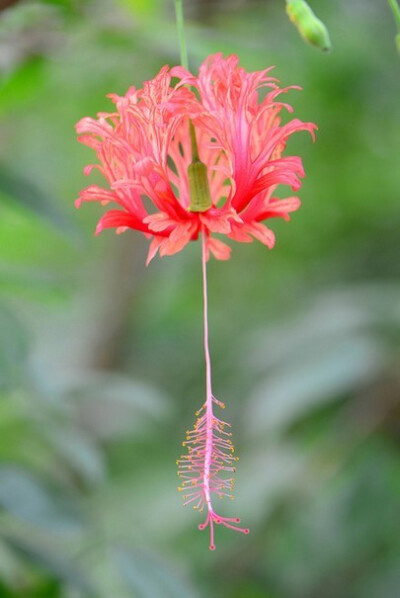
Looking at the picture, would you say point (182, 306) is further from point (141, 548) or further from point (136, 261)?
point (141, 548)

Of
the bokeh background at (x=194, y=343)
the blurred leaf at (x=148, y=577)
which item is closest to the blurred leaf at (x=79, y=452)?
the bokeh background at (x=194, y=343)

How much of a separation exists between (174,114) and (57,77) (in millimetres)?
1465

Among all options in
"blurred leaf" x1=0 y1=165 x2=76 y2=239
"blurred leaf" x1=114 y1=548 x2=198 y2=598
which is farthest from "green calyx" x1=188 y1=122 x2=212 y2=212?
"blurred leaf" x1=114 y1=548 x2=198 y2=598

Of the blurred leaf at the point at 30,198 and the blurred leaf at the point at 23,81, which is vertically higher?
the blurred leaf at the point at 23,81

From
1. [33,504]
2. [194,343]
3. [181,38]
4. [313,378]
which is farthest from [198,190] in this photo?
[194,343]

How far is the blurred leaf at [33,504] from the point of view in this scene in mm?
1911

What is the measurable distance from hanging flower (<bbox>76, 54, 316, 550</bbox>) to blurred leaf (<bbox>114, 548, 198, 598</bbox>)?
55 cm

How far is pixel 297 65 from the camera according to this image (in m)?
2.82

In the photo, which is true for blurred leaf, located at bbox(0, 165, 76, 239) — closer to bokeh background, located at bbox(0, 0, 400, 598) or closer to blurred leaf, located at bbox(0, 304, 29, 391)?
bokeh background, located at bbox(0, 0, 400, 598)

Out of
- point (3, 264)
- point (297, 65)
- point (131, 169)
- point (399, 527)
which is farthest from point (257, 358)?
point (131, 169)

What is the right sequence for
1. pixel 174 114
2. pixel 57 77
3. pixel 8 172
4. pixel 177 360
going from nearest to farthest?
pixel 174 114 < pixel 8 172 < pixel 57 77 < pixel 177 360

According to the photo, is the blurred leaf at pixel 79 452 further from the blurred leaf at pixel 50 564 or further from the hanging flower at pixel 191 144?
the hanging flower at pixel 191 144

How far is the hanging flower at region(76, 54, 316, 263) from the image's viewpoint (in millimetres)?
1392

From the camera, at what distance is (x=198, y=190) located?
4.93 feet
